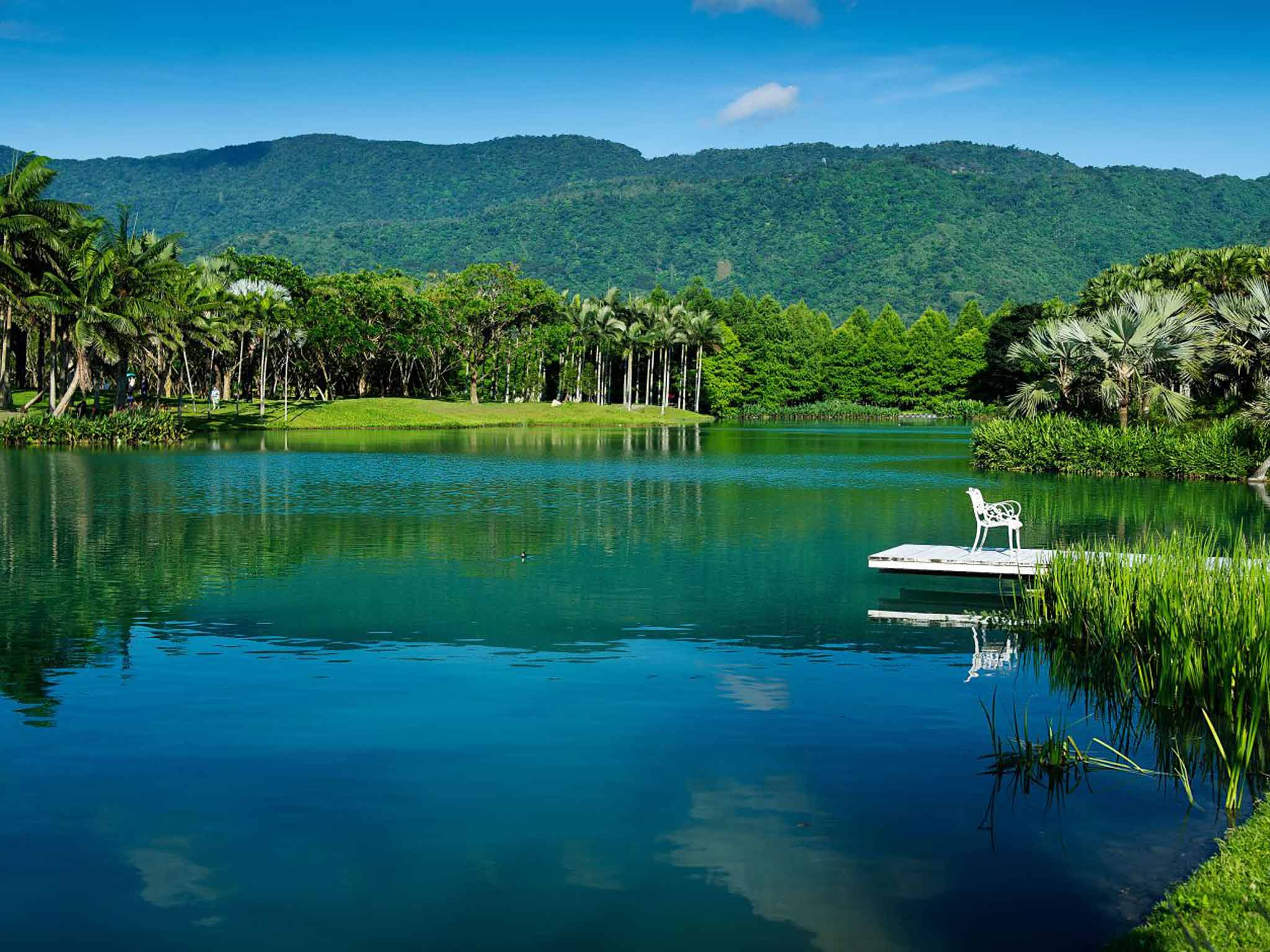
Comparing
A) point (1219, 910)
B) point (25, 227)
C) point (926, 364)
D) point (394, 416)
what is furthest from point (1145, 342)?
point (926, 364)

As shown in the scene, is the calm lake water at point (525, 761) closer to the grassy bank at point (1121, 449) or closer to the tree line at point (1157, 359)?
the tree line at point (1157, 359)

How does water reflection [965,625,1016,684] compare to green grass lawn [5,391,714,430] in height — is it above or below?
below

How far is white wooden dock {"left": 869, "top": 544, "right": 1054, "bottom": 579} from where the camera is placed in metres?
20.4

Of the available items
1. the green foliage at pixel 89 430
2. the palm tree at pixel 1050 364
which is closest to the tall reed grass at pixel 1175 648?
the palm tree at pixel 1050 364

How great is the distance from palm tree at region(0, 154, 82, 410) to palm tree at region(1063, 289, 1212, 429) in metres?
50.0

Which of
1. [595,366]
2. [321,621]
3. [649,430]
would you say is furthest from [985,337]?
[321,621]

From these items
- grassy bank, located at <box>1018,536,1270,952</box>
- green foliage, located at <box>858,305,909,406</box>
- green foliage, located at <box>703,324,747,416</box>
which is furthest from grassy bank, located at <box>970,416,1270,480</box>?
green foliage, located at <box>858,305,909,406</box>

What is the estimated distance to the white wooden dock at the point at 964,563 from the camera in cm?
2044

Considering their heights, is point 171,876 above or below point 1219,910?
below

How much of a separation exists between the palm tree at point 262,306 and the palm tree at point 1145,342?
5351cm

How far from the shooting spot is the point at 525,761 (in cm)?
1100

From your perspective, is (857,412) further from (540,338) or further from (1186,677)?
(1186,677)

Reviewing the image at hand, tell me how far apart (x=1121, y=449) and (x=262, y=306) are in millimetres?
59462

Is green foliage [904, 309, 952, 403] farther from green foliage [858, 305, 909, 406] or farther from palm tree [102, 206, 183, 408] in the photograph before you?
palm tree [102, 206, 183, 408]
